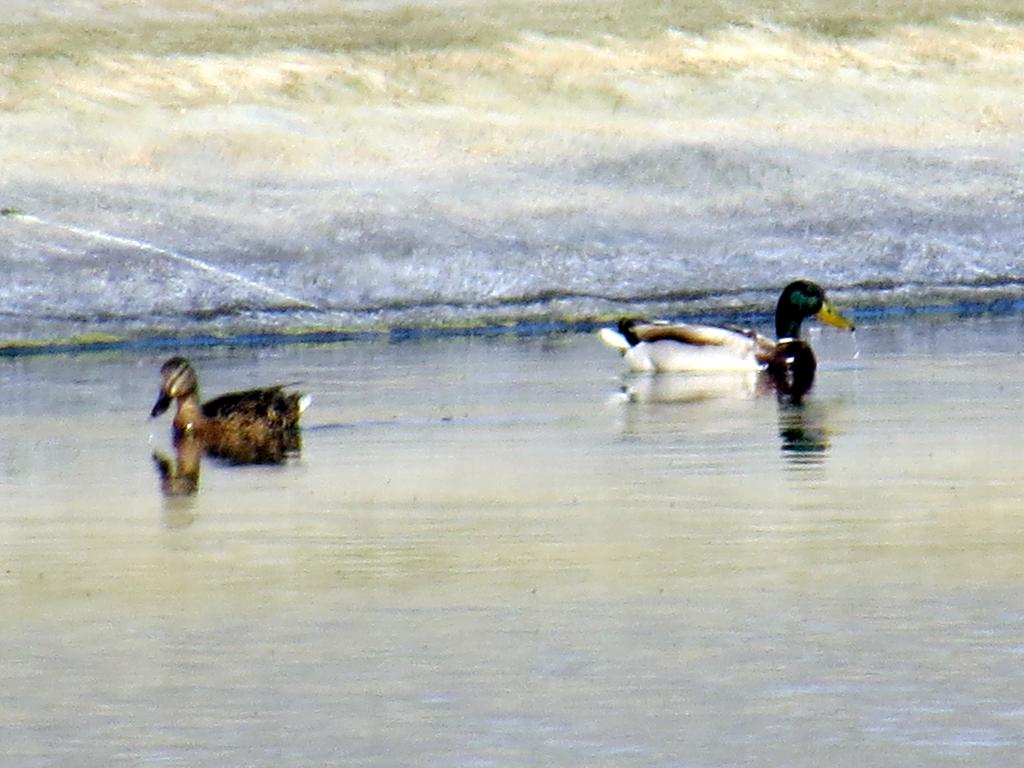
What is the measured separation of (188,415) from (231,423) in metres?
0.25

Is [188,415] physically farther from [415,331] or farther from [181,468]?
[415,331]

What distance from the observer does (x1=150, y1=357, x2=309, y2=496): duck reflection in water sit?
37.9 feet

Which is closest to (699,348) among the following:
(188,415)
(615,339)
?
(615,339)

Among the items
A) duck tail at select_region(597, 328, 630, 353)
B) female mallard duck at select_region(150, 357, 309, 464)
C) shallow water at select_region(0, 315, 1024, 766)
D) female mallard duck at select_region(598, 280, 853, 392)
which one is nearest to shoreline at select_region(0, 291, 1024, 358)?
duck tail at select_region(597, 328, 630, 353)

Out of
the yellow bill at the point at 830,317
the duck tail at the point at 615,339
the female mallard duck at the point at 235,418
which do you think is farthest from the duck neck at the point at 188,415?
the yellow bill at the point at 830,317

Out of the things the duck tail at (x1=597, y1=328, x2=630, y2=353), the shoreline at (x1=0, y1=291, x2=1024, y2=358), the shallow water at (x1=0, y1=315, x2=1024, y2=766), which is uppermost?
the shoreline at (x1=0, y1=291, x2=1024, y2=358)

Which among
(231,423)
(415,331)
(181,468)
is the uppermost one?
(415,331)

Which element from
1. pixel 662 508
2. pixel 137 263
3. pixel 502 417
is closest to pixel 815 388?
pixel 502 417

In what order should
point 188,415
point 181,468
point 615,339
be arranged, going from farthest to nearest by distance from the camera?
point 615,339 < point 188,415 < point 181,468

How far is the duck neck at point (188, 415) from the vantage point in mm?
12242

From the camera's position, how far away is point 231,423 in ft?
39.9

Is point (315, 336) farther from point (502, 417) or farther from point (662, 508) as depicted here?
point (662, 508)

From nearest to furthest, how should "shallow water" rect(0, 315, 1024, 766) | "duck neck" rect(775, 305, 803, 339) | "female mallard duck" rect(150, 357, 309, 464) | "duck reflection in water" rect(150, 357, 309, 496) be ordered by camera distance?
"shallow water" rect(0, 315, 1024, 766), "duck reflection in water" rect(150, 357, 309, 496), "female mallard duck" rect(150, 357, 309, 464), "duck neck" rect(775, 305, 803, 339)

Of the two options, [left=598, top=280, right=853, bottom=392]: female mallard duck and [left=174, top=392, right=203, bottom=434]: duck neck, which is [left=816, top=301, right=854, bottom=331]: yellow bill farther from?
[left=174, top=392, right=203, bottom=434]: duck neck
